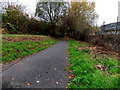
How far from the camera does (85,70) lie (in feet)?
10.8

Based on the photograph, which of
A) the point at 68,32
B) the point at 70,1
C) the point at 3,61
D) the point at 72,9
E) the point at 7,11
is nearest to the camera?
the point at 3,61

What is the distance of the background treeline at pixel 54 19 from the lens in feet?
48.2

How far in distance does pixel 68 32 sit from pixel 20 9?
46.9 ft

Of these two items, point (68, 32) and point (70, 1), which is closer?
point (70, 1)

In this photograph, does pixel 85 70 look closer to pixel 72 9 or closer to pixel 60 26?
pixel 72 9

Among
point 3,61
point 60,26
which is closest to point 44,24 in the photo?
point 60,26

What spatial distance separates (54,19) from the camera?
70.8ft

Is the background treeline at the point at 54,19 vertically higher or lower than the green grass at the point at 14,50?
higher

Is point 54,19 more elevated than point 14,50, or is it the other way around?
point 54,19

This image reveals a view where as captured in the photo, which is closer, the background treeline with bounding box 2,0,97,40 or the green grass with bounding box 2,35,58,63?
the green grass with bounding box 2,35,58,63

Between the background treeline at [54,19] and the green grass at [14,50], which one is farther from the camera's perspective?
the background treeline at [54,19]

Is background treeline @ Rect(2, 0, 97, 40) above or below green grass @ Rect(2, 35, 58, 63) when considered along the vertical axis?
above

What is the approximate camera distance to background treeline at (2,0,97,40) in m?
14.7

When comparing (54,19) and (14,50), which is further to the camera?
(54,19)
